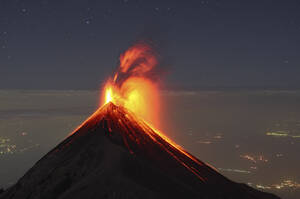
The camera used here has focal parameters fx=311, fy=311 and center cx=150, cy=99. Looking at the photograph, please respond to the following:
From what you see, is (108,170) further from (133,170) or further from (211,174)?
(211,174)

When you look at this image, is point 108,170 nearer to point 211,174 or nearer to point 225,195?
point 225,195

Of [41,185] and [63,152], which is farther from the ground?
[63,152]

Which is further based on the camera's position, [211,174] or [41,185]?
[211,174]

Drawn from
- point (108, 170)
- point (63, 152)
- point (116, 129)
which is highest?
point (116, 129)

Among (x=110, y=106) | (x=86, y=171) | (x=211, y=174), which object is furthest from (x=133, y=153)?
(x=110, y=106)

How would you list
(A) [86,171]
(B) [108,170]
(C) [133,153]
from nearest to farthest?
(B) [108,170] → (A) [86,171] → (C) [133,153]

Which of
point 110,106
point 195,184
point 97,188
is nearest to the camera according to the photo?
point 97,188
